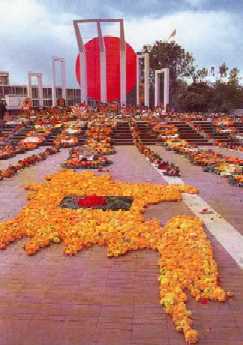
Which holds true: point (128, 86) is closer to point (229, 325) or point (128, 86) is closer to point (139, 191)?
point (139, 191)

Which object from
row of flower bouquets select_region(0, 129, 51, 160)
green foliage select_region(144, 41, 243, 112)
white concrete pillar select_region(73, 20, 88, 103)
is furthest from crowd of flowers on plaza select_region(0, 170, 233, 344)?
green foliage select_region(144, 41, 243, 112)

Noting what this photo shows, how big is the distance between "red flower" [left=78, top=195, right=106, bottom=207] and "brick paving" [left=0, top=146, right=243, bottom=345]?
190 centimetres

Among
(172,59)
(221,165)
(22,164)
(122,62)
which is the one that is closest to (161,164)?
(221,165)

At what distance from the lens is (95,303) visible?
3877 mm

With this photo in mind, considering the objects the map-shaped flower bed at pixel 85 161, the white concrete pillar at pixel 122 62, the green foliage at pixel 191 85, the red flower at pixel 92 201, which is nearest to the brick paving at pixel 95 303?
the red flower at pixel 92 201

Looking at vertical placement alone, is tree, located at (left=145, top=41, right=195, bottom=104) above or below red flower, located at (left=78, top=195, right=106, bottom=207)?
above

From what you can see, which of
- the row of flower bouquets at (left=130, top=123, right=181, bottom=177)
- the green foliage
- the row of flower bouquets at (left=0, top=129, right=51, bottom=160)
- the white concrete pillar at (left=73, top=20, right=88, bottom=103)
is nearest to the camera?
the row of flower bouquets at (left=130, top=123, right=181, bottom=177)

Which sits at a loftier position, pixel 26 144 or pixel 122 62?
pixel 122 62

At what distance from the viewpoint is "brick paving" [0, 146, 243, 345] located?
3330 millimetres

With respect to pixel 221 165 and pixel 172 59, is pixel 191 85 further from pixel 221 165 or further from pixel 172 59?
pixel 221 165

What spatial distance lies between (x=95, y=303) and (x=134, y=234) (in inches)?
75.4

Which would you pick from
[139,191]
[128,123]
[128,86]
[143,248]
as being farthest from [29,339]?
[128,86]

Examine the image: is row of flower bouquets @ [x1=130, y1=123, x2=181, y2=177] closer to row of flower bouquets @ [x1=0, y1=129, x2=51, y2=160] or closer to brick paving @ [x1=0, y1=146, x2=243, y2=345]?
row of flower bouquets @ [x1=0, y1=129, x2=51, y2=160]

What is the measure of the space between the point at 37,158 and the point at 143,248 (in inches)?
367
